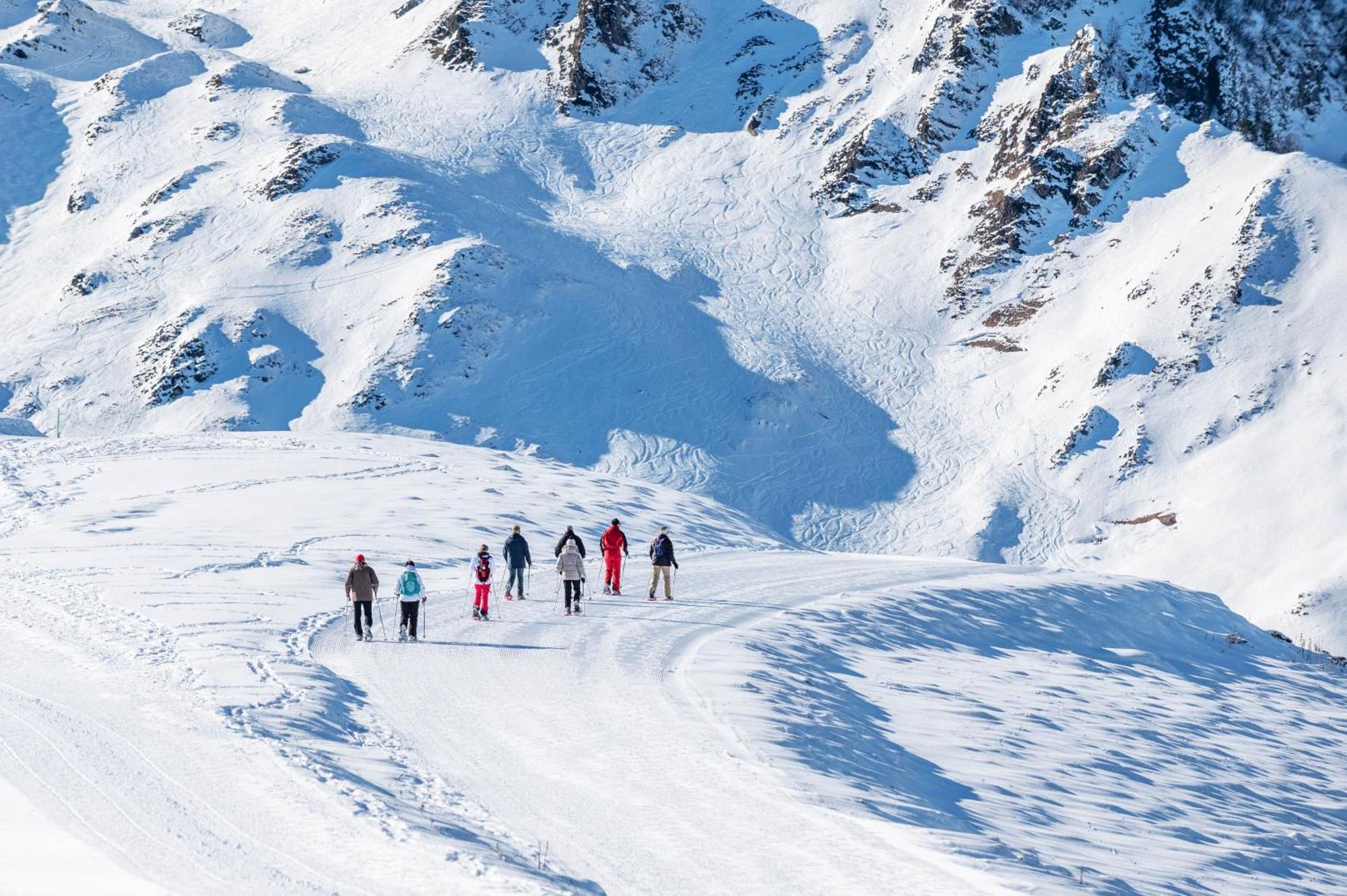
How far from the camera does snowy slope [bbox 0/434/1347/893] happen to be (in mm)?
10742

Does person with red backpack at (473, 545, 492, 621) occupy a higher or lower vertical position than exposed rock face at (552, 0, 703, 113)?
lower

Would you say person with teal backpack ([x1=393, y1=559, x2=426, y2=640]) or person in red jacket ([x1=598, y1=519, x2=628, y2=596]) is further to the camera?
person in red jacket ([x1=598, y1=519, x2=628, y2=596])

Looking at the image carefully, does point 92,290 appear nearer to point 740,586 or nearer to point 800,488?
point 800,488

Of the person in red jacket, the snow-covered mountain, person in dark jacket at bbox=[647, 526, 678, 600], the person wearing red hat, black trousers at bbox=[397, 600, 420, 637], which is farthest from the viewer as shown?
the snow-covered mountain

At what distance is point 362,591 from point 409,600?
30.9 inches

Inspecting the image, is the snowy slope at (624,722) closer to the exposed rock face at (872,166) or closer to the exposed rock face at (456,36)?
the exposed rock face at (872,166)

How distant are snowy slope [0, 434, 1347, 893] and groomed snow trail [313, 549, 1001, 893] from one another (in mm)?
52

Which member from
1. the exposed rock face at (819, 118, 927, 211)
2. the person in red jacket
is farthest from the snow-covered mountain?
the person in red jacket

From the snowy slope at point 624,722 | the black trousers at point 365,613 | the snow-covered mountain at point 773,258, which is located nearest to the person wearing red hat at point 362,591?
the black trousers at point 365,613

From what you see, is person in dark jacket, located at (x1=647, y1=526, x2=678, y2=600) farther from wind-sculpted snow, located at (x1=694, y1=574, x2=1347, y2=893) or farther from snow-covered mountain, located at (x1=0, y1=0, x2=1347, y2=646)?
snow-covered mountain, located at (x1=0, y1=0, x2=1347, y2=646)

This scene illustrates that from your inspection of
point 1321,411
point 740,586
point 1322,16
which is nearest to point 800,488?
point 1321,411

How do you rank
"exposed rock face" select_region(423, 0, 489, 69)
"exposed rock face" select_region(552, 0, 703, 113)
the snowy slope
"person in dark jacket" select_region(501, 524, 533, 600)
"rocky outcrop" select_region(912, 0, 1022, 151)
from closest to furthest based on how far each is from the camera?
the snowy slope, "person in dark jacket" select_region(501, 524, 533, 600), "rocky outcrop" select_region(912, 0, 1022, 151), "exposed rock face" select_region(552, 0, 703, 113), "exposed rock face" select_region(423, 0, 489, 69)

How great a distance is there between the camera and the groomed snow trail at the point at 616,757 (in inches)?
424

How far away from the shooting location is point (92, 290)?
6028 cm
